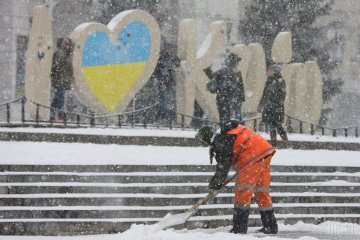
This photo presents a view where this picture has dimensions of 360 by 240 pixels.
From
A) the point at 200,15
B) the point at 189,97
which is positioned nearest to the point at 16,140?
the point at 189,97

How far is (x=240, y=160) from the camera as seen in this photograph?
10227 mm

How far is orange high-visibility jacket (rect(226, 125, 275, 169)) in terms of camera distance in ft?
33.3

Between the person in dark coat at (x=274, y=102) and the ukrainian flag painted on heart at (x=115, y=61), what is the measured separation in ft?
9.84

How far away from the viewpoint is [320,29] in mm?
30734

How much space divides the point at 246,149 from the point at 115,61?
789cm

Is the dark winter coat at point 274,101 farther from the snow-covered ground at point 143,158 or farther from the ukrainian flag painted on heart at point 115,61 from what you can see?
the ukrainian flag painted on heart at point 115,61

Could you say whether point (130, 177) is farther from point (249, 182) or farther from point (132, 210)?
point (249, 182)

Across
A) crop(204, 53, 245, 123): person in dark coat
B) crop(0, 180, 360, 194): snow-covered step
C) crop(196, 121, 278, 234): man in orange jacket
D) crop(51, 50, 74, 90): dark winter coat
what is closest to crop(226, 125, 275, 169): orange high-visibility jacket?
crop(196, 121, 278, 234): man in orange jacket

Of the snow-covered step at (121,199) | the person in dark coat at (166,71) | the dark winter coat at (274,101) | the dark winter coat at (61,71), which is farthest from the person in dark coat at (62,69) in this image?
the snow-covered step at (121,199)

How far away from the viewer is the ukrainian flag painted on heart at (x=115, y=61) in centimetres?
1717

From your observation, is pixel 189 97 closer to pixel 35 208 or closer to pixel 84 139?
pixel 84 139

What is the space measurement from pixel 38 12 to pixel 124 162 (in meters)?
5.43

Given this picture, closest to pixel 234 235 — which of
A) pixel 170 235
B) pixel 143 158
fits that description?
pixel 170 235

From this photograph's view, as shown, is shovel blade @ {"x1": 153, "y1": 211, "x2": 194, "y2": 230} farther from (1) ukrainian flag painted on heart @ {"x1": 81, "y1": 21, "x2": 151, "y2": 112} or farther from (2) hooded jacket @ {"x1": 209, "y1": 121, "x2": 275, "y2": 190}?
(1) ukrainian flag painted on heart @ {"x1": 81, "y1": 21, "x2": 151, "y2": 112}
